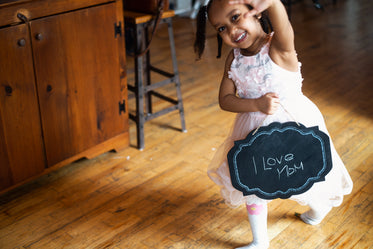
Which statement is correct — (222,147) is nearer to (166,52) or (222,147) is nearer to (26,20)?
(26,20)

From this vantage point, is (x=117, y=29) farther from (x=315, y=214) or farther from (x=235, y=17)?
(x=315, y=214)

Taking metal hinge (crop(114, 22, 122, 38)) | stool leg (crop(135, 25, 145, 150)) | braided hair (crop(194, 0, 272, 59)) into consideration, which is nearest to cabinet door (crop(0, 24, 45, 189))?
metal hinge (crop(114, 22, 122, 38))

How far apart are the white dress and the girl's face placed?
0.08 meters

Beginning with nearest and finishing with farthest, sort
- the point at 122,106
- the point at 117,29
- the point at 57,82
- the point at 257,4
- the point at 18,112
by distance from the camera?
the point at 257,4 → the point at 18,112 → the point at 57,82 → the point at 117,29 → the point at 122,106

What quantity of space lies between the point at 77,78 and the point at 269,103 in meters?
0.93

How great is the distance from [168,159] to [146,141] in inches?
9.3

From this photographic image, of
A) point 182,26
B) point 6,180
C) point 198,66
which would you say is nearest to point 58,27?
point 6,180

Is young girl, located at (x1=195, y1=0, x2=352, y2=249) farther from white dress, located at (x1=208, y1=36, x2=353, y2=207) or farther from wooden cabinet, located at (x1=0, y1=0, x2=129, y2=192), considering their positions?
wooden cabinet, located at (x1=0, y1=0, x2=129, y2=192)

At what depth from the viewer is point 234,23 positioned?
1332 mm

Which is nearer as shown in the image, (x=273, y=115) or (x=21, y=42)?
(x=273, y=115)

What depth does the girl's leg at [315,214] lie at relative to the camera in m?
1.68

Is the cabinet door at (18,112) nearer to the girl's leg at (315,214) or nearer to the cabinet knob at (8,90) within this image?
the cabinet knob at (8,90)

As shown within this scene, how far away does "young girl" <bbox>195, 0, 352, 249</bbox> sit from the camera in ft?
4.33

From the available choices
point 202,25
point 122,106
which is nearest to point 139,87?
point 122,106
